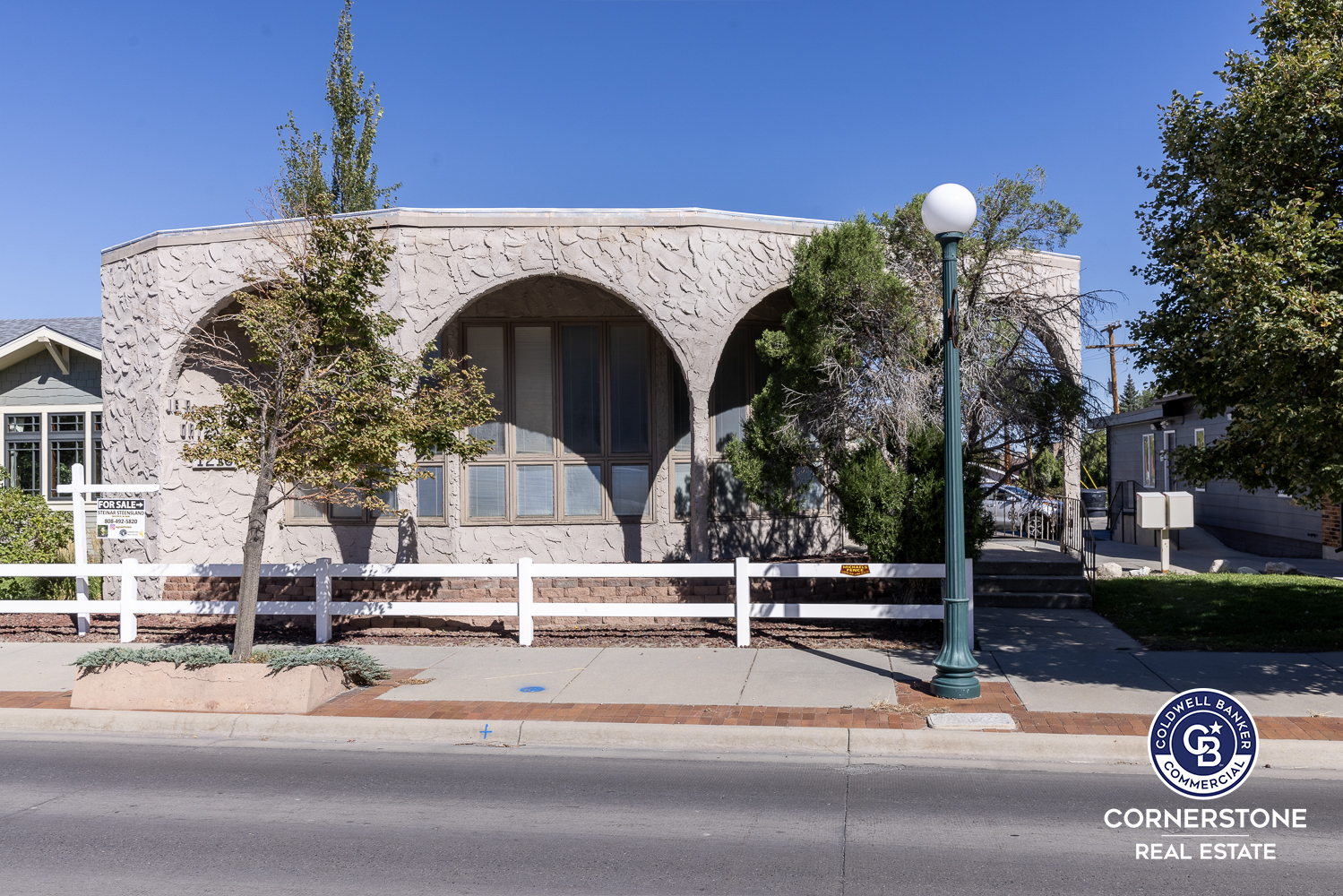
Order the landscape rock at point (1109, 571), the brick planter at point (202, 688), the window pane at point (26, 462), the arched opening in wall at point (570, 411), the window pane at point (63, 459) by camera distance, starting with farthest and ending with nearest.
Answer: the window pane at point (26, 462) < the window pane at point (63, 459) < the landscape rock at point (1109, 571) < the arched opening in wall at point (570, 411) < the brick planter at point (202, 688)

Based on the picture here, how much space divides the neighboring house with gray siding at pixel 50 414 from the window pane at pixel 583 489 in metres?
9.69

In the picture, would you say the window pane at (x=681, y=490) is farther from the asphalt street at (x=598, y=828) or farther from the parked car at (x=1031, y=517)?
the asphalt street at (x=598, y=828)

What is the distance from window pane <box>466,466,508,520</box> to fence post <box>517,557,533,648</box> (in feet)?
11.2

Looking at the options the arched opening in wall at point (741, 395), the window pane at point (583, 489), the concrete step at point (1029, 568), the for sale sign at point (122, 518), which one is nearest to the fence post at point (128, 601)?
the for sale sign at point (122, 518)

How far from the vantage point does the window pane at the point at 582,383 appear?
14.6m

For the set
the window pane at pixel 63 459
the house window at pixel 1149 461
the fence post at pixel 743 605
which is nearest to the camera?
the fence post at pixel 743 605

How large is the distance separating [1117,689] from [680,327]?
276 inches

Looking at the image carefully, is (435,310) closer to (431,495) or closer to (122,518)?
(431,495)

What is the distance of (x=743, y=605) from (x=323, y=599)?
16.6 feet

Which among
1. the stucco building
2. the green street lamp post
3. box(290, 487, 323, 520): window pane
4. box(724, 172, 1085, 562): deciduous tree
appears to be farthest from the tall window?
the green street lamp post

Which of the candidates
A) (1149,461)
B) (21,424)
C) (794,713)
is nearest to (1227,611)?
(794,713)

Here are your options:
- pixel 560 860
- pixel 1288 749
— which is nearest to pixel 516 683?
pixel 560 860

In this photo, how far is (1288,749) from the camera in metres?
6.78

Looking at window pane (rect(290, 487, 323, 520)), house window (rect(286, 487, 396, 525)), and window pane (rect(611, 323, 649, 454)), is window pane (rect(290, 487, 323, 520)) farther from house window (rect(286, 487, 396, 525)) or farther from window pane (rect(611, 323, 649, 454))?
window pane (rect(611, 323, 649, 454))
